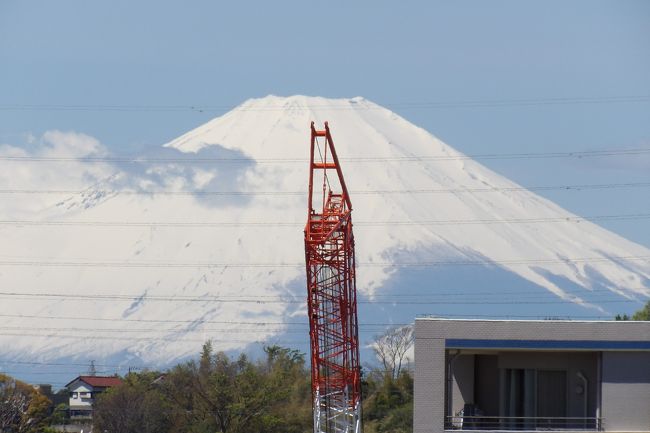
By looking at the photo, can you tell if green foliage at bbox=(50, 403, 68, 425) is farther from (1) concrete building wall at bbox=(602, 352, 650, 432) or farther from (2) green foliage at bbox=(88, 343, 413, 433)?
(1) concrete building wall at bbox=(602, 352, 650, 432)

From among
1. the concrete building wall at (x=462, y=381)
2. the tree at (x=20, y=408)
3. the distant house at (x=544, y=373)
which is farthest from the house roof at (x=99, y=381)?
the distant house at (x=544, y=373)

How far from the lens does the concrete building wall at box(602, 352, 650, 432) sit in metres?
53.0

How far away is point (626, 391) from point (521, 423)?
434cm

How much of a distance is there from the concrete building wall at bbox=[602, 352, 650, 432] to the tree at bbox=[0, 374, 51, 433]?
63.0 meters

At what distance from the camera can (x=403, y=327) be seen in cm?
17200

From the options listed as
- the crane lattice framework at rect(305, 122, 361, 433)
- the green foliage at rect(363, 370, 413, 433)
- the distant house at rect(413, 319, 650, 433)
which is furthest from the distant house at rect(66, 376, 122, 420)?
the distant house at rect(413, 319, 650, 433)

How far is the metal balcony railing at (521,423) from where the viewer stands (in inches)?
2135

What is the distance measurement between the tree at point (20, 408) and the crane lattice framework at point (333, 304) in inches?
1117

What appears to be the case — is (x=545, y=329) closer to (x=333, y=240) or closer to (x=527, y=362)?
(x=527, y=362)

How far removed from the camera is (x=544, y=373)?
182ft

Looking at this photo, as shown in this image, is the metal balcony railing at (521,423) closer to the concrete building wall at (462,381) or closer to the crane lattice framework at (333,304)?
the concrete building wall at (462,381)

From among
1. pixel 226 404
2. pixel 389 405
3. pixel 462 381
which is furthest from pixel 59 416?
pixel 462 381

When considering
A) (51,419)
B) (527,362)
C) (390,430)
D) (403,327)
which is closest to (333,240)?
(390,430)

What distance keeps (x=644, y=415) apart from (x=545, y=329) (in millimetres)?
4583
